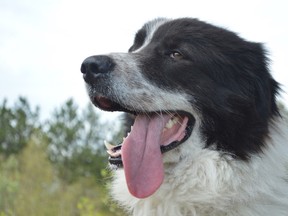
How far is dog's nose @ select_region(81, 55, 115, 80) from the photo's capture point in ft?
14.9

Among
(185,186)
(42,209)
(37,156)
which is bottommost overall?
(37,156)

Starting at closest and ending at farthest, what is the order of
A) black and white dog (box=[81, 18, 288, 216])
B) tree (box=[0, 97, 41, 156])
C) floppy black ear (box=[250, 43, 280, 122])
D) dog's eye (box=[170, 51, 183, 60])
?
black and white dog (box=[81, 18, 288, 216]), floppy black ear (box=[250, 43, 280, 122]), dog's eye (box=[170, 51, 183, 60]), tree (box=[0, 97, 41, 156])

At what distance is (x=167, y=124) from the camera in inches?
183

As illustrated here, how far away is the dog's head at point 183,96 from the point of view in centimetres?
455

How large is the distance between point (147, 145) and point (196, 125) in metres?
0.43

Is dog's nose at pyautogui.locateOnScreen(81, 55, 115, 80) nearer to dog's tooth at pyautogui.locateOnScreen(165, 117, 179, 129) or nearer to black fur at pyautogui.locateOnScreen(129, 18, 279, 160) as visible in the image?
black fur at pyautogui.locateOnScreen(129, 18, 279, 160)

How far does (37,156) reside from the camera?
24.9 metres

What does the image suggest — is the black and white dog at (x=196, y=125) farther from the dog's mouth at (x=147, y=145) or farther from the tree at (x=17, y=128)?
the tree at (x=17, y=128)

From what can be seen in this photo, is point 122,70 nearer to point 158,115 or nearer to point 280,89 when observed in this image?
point 158,115

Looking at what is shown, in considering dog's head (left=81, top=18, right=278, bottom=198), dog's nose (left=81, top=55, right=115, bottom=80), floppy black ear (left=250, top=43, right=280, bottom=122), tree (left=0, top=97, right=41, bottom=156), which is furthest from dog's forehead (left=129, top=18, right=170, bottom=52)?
tree (left=0, top=97, right=41, bottom=156)

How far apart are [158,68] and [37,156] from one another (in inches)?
813

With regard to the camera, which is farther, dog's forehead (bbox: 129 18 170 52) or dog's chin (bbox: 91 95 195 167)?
dog's forehead (bbox: 129 18 170 52)

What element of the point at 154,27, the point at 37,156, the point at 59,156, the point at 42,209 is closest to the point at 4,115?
the point at 59,156

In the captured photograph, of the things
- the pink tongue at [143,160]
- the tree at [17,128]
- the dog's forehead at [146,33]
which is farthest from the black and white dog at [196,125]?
the tree at [17,128]
